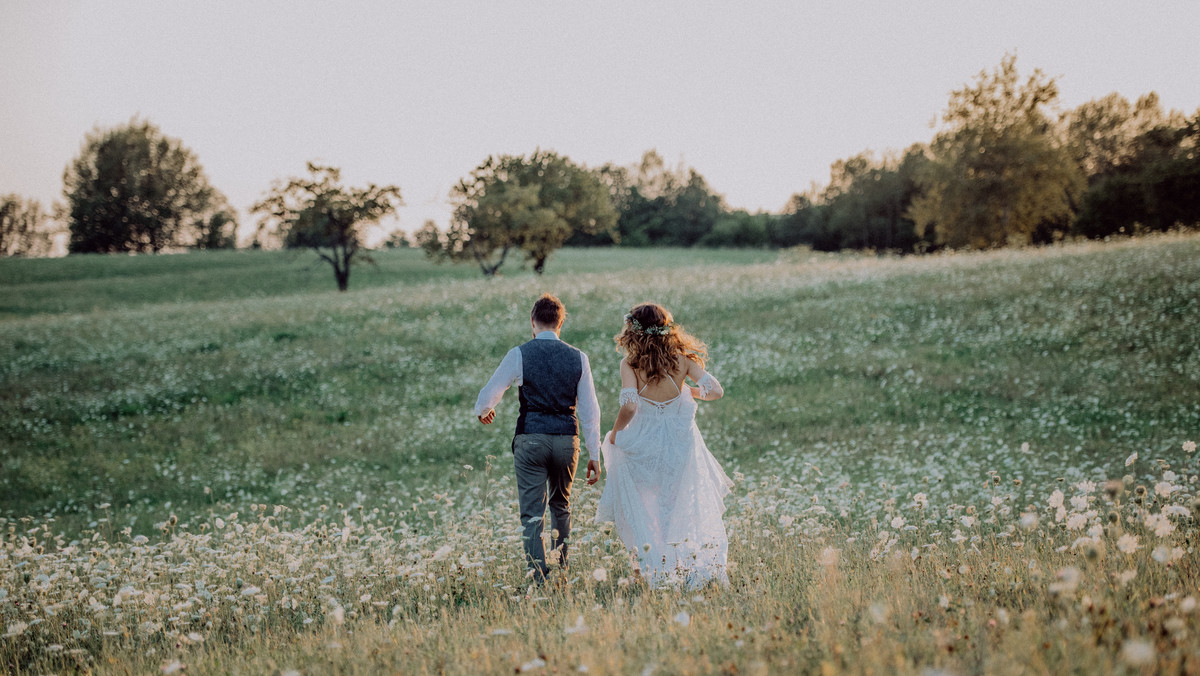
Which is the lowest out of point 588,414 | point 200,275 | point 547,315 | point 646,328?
point 588,414

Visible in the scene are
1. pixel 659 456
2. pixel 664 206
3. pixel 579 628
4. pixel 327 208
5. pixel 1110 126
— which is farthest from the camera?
pixel 664 206

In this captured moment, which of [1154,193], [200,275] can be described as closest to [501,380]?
[1154,193]

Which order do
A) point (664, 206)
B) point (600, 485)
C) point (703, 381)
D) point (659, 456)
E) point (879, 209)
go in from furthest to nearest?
1. point (664, 206)
2. point (879, 209)
3. point (600, 485)
4. point (703, 381)
5. point (659, 456)

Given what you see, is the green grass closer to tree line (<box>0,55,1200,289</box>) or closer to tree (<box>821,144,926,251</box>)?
tree line (<box>0,55,1200,289</box>)

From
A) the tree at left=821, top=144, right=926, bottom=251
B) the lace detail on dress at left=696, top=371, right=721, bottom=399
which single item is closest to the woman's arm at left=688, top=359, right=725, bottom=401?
the lace detail on dress at left=696, top=371, right=721, bottom=399

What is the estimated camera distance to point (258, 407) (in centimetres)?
1570

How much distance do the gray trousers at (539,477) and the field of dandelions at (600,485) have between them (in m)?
0.29

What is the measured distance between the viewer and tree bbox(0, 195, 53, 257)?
95500mm

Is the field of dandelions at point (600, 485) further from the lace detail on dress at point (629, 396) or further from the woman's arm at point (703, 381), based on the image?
the woman's arm at point (703, 381)

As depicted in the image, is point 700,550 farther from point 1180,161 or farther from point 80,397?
point 1180,161

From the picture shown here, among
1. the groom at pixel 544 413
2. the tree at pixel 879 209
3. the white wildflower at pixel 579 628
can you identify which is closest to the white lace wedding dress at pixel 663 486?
the groom at pixel 544 413

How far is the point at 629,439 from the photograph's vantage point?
19.0 feet

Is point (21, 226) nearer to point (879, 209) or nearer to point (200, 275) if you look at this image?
point (200, 275)

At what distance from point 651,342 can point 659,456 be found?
98cm
